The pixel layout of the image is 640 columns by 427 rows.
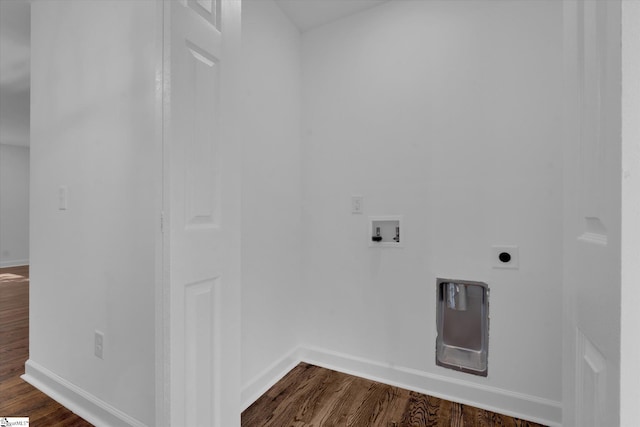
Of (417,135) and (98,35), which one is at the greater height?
(98,35)

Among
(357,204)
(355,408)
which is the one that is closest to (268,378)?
(355,408)

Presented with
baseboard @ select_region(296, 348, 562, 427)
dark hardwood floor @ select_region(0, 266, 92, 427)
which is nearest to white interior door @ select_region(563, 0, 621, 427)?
baseboard @ select_region(296, 348, 562, 427)

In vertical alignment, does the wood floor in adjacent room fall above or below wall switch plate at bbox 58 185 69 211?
below

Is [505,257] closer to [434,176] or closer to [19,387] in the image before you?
[434,176]

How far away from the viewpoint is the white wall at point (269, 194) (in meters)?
1.86

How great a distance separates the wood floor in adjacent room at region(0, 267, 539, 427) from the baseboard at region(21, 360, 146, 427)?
0.03 meters

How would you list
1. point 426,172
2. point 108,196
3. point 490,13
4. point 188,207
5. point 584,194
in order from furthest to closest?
point 426,172, point 490,13, point 108,196, point 188,207, point 584,194

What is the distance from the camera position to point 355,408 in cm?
173

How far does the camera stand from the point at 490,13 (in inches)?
68.7

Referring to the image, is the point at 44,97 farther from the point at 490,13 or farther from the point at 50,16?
the point at 490,13

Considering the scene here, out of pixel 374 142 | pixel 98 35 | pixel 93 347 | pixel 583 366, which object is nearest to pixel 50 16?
pixel 98 35

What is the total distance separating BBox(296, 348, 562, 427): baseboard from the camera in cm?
163

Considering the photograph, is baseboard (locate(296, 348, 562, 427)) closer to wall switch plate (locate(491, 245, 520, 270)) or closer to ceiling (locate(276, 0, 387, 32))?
wall switch plate (locate(491, 245, 520, 270))

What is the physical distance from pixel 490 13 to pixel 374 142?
93 cm
